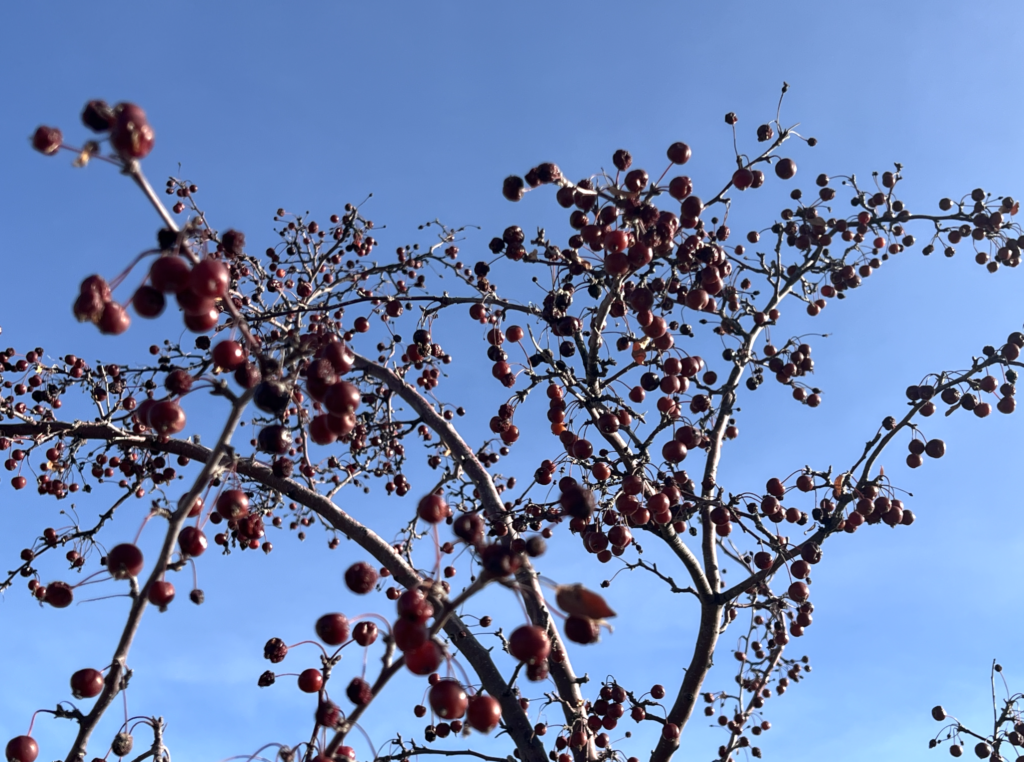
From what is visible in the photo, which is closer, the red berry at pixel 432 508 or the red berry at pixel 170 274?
the red berry at pixel 170 274

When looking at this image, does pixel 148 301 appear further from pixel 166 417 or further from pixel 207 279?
→ pixel 166 417

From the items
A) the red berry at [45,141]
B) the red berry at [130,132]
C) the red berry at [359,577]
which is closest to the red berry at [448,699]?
the red berry at [359,577]

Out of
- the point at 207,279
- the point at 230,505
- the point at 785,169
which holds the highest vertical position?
the point at 785,169

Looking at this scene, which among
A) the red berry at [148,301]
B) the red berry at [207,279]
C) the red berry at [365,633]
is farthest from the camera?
the red berry at [365,633]

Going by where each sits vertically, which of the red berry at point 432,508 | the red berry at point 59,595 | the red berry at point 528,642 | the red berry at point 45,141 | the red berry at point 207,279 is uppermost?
the red berry at point 45,141

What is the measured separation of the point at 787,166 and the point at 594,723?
4.83 metres

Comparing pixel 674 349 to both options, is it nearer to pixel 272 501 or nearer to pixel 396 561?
pixel 396 561

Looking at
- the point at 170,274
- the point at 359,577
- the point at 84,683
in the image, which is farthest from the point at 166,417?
the point at 84,683

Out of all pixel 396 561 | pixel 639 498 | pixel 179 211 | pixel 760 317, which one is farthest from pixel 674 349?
pixel 179 211

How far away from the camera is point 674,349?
5840 millimetres

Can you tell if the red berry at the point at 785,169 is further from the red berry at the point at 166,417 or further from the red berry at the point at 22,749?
the red berry at the point at 22,749

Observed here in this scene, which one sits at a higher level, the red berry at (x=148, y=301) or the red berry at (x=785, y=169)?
the red berry at (x=785, y=169)

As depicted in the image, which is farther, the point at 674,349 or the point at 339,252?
the point at 339,252

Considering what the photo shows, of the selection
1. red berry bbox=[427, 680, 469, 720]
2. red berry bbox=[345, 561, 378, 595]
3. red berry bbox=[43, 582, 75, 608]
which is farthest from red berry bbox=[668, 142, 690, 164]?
red berry bbox=[43, 582, 75, 608]
